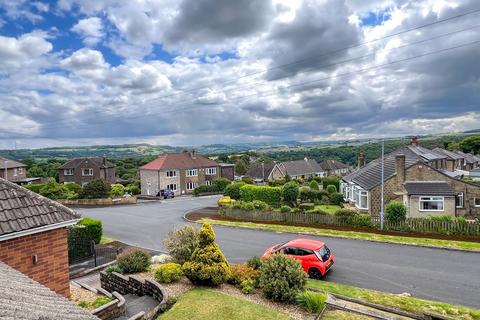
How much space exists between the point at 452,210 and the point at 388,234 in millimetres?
9166

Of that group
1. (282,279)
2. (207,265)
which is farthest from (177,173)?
(282,279)

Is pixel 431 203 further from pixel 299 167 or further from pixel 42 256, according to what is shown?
pixel 299 167

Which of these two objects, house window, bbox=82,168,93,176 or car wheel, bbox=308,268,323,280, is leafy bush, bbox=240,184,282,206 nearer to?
car wheel, bbox=308,268,323,280

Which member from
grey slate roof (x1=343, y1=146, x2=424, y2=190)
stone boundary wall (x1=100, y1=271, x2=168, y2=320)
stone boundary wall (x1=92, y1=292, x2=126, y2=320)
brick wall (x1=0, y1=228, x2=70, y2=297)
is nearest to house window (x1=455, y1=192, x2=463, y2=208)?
grey slate roof (x1=343, y1=146, x2=424, y2=190)

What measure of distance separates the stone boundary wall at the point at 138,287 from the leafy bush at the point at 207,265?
4.41 ft

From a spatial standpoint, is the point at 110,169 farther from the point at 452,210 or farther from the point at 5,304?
the point at 5,304

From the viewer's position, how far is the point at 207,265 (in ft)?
41.9

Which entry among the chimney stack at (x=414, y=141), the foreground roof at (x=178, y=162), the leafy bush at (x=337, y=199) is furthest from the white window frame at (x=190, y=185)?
the chimney stack at (x=414, y=141)

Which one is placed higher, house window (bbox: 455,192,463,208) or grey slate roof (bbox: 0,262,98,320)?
grey slate roof (bbox: 0,262,98,320)

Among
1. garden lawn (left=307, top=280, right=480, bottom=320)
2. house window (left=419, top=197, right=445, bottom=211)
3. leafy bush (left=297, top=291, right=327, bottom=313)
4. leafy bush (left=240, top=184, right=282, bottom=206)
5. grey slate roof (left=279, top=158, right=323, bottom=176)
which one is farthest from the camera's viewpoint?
grey slate roof (left=279, top=158, right=323, bottom=176)

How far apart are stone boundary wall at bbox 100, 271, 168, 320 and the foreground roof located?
4512 cm

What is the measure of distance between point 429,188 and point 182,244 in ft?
83.2

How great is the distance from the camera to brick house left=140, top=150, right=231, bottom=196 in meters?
60.0

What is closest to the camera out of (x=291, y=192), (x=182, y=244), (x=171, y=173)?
(x=182, y=244)
